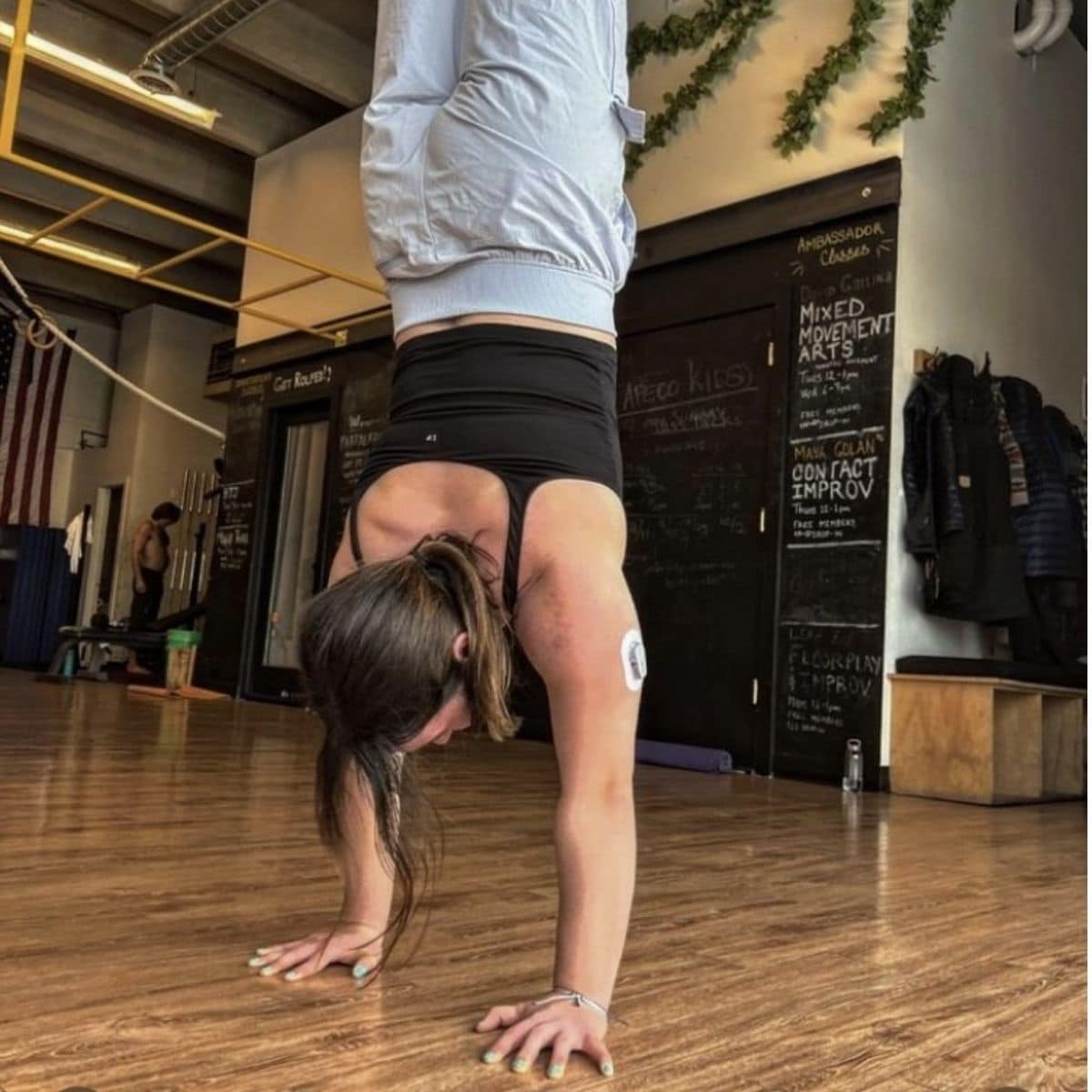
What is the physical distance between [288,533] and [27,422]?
4768 millimetres

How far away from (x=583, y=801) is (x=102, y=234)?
28.8 feet

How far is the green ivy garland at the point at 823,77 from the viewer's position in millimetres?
4137

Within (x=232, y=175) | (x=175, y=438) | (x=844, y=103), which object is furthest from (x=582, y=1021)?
(x=175, y=438)

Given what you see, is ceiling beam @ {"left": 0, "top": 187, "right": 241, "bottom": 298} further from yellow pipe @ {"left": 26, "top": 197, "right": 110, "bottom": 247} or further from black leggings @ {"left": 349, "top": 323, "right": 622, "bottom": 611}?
black leggings @ {"left": 349, "top": 323, "right": 622, "bottom": 611}

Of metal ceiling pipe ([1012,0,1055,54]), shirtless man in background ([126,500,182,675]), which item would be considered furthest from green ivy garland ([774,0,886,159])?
shirtless man in background ([126,500,182,675])

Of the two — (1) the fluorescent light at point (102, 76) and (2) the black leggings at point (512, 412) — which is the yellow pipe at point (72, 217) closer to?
(1) the fluorescent light at point (102, 76)

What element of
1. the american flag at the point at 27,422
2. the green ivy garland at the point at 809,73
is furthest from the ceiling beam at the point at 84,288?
the green ivy garland at the point at 809,73

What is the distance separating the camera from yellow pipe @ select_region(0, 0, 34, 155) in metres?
3.92

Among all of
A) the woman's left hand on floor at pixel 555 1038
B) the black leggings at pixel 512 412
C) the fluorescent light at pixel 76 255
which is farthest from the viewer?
the fluorescent light at pixel 76 255

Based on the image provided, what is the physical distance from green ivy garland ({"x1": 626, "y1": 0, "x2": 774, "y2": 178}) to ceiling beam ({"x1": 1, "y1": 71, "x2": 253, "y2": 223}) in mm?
3688

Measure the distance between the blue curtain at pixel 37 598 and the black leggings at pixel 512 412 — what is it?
396 inches

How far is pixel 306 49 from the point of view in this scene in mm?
6055

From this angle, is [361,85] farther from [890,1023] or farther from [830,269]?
[890,1023]

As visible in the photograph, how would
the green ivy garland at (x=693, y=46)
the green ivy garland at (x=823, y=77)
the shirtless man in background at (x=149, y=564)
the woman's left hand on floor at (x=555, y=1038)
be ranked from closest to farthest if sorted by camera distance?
the woman's left hand on floor at (x=555, y=1038) < the green ivy garland at (x=823, y=77) < the green ivy garland at (x=693, y=46) < the shirtless man in background at (x=149, y=564)
